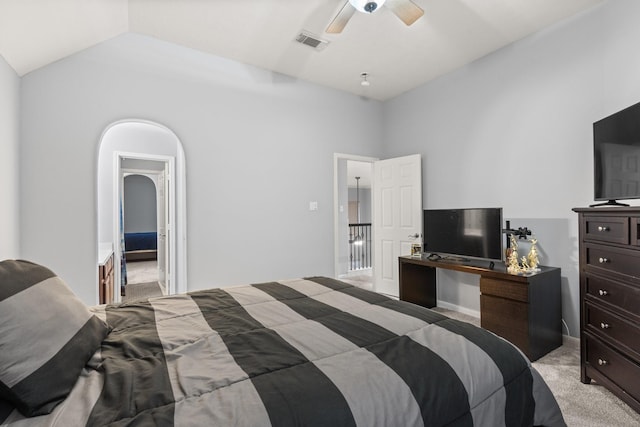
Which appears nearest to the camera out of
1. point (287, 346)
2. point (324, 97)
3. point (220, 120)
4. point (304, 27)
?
point (287, 346)

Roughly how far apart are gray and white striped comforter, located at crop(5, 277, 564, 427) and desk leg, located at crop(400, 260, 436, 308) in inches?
93.6

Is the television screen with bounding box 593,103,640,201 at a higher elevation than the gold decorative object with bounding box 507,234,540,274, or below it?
higher

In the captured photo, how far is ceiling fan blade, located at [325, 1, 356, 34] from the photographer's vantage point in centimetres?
234

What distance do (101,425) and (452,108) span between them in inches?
167

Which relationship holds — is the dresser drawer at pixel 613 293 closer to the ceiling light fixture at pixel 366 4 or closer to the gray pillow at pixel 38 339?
the ceiling light fixture at pixel 366 4

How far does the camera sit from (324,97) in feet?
14.3

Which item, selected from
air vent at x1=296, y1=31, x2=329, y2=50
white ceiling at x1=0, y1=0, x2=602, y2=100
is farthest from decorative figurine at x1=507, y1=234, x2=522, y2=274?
air vent at x1=296, y1=31, x2=329, y2=50

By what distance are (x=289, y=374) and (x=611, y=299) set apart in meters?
2.12

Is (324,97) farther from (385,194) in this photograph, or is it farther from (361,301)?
(361,301)

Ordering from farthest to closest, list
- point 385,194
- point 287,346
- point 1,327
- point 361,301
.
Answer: point 385,194
point 361,301
point 287,346
point 1,327

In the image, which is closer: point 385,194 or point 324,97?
point 324,97

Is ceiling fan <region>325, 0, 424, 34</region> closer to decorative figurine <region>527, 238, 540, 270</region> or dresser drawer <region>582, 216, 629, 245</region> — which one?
dresser drawer <region>582, 216, 629, 245</region>

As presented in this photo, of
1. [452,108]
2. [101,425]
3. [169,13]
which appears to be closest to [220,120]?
[169,13]

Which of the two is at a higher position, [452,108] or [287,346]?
[452,108]
